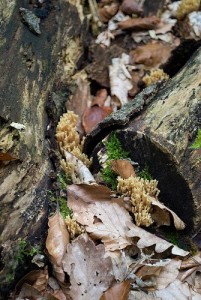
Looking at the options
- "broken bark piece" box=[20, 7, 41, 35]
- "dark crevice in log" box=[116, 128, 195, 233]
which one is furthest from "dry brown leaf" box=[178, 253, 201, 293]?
"broken bark piece" box=[20, 7, 41, 35]

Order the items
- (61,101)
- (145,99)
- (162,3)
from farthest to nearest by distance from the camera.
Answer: (162,3)
(61,101)
(145,99)

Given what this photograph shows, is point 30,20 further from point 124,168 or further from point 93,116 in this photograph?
point 124,168

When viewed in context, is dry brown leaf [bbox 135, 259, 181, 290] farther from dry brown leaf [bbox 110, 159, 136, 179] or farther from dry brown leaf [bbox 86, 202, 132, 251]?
dry brown leaf [bbox 110, 159, 136, 179]

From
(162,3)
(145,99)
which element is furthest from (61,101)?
(162,3)

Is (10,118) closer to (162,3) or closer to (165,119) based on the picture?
(165,119)

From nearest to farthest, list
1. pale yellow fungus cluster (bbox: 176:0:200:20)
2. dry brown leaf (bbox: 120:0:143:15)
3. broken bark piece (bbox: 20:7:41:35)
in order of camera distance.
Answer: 1. broken bark piece (bbox: 20:7:41:35)
2. pale yellow fungus cluster (bbox: 176:0:200:20)
3. dry brown leaf (bbox: 120:0:143:15)

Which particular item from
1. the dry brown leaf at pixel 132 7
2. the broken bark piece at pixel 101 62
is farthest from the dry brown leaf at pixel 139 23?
the broken bark piece at pixel 101 62
